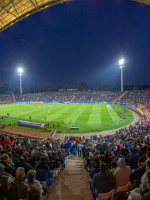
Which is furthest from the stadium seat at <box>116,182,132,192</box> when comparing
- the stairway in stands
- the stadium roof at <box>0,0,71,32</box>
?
the stadium roof at <box>0,0,71,32</box>

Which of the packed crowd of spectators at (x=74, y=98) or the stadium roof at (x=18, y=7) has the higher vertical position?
the stadium roof at (x=18, y=7)

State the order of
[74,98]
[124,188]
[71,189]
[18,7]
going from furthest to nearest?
[74,98]
[18,7]
[71,189]
[124,188]

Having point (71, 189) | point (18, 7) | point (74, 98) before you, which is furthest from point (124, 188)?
point (74, 98)

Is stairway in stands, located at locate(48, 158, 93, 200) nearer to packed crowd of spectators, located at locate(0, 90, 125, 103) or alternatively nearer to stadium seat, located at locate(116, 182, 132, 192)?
stadium seat, located at locate(116, 182, 132, 192)

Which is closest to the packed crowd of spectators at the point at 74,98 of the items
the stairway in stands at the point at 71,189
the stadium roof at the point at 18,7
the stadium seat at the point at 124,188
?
the stadium roof at the point at 18,7

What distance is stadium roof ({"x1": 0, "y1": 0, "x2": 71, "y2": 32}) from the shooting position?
13.5 metres

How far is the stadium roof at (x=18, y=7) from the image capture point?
13469 millimetres

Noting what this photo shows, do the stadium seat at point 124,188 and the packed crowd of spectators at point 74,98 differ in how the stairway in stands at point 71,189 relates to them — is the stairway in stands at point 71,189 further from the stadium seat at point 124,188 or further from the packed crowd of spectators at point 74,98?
the packed crowd of spectators at point 74,98

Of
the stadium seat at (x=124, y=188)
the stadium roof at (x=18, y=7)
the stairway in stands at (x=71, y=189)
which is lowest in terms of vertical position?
the stairway in stands at (x=71, y=189)

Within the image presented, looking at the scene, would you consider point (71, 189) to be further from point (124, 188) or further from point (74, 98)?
point (74, 98)

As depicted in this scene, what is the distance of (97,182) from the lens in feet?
12.5

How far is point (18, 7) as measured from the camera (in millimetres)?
14336

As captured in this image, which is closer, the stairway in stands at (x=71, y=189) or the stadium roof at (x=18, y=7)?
the stairway in stands at (x=71, y=189)

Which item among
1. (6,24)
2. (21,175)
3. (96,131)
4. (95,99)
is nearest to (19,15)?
(6,24)
